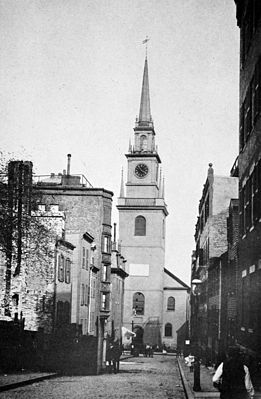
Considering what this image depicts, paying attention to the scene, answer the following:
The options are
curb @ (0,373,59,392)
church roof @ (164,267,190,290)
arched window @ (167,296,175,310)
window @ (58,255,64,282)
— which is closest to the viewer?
curb @ (0,373,59,392)

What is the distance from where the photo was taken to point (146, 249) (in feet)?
282

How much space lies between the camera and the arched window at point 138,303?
8512cm

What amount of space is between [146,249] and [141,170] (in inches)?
432

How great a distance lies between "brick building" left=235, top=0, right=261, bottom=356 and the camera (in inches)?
664

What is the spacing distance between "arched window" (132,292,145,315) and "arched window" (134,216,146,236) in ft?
26.2

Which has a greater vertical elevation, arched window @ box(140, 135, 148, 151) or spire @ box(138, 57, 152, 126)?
spire @ box(138, 57, 152, 126)

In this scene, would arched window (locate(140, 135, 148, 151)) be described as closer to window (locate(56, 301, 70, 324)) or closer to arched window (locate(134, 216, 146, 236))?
arched window (locate(134, 216, 146, 236))

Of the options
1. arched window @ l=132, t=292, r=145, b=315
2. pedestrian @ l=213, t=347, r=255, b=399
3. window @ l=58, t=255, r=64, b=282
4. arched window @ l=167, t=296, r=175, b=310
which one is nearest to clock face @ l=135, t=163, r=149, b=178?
arched window @ l=132, t=292, r=145, b=315

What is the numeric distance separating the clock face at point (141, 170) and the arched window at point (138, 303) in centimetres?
1611

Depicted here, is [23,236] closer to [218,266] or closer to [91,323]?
[218,266]

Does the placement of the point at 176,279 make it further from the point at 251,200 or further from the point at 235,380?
the point at 235,380

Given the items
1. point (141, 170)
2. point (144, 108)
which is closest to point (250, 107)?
point (141, 170)

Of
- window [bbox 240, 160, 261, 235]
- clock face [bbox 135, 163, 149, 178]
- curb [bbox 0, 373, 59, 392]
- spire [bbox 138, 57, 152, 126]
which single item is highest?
spire [bbox 138, 57, 152, 126]

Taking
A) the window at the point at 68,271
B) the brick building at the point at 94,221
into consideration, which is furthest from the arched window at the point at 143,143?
the window at the point at 68,271
